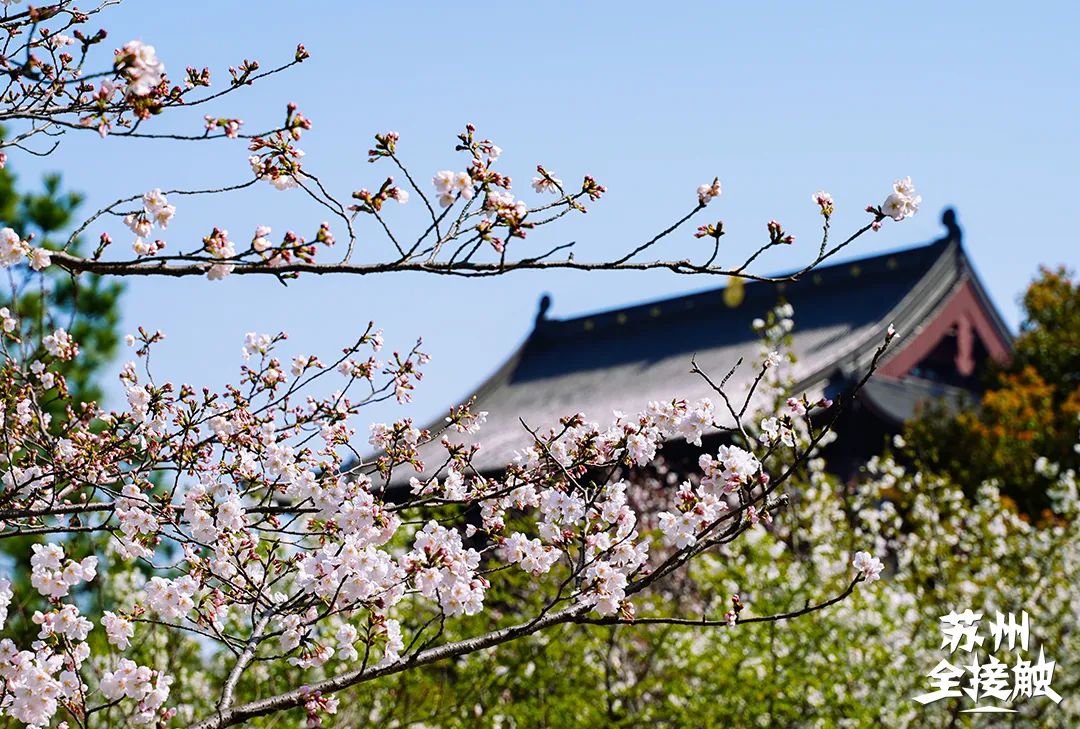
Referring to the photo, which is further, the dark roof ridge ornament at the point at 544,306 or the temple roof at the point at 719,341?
the dark roof ridge ornament at the point at 544,306

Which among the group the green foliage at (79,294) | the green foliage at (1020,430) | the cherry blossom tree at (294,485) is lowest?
the cherry blossom tree at (294,485)

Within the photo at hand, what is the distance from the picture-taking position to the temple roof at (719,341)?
18469 millimetres

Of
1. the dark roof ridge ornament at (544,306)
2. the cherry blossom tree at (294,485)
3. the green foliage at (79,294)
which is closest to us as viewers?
the cherry blossom tree at (294,485)

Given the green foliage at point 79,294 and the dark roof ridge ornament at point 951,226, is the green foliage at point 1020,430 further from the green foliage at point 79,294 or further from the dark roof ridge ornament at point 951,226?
the green foliage at point 79,294

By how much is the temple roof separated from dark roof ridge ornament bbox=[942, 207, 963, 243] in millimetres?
25

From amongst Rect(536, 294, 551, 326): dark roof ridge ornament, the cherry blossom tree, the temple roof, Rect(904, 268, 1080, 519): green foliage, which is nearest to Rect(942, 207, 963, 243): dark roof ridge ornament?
the temple roof

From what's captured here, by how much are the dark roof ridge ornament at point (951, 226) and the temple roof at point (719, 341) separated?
25mm

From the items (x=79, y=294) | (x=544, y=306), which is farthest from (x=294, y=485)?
(x=544, y=306)

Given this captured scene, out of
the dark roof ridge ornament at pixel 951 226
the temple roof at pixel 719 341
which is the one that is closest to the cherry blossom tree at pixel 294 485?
the temple roof at pixel 719 341

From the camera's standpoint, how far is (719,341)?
2230 centimetres

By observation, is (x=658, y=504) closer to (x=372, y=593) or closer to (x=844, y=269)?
(x=372, y=593)

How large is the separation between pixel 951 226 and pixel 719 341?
4.66m

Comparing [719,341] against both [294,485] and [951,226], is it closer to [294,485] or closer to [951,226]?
[951,226]

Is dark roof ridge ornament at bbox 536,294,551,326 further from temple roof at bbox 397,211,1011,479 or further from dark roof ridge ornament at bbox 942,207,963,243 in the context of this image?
dark roof ridge ornament at bbox 942,207,963,243
